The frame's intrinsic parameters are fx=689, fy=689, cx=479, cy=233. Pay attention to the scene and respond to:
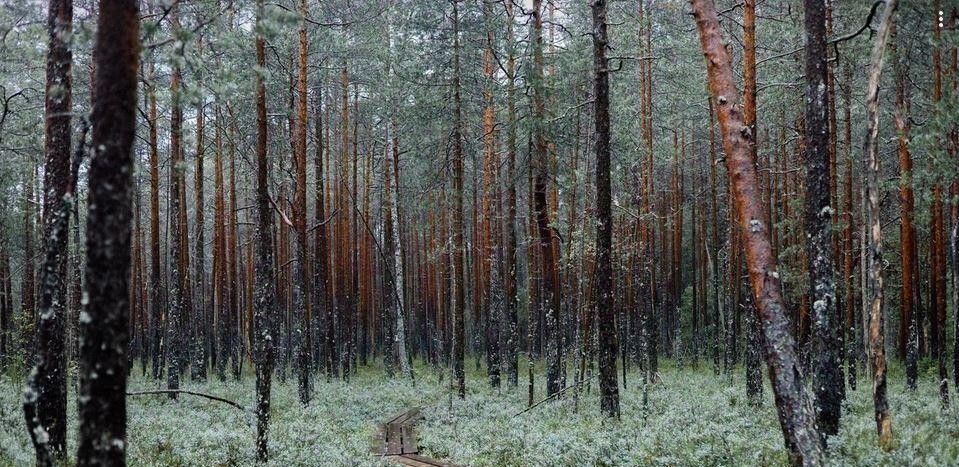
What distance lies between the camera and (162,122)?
93.8ft

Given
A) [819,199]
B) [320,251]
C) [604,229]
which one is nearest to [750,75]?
[604,229]

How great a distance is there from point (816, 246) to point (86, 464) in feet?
27.8

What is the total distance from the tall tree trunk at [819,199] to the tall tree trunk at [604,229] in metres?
3.90

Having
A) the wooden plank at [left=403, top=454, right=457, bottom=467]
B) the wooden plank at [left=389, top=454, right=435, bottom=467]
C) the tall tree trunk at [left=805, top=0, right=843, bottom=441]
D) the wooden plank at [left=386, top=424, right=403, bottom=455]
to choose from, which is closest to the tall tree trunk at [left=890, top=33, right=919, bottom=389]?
the tall tree trunk at [left=805, top=0, right=843, bottom=441]

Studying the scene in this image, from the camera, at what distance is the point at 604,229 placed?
1280cm

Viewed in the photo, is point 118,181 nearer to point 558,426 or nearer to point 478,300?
point 558,426

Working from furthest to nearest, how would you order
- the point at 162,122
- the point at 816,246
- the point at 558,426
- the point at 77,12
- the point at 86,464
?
the point at 162,122 → the point at 77,12 → the point at 558,426 → the point at 816,246 → the point at 86,464

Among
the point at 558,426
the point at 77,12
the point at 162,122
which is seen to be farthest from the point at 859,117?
the point at 162,122

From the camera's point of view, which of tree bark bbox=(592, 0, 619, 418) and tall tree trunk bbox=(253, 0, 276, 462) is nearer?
tall tree trunk bbox=(253, 0, 276, 462)

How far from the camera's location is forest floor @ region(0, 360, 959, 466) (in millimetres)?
9398

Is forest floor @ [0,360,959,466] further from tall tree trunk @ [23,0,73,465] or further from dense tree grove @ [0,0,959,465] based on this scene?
tall tree trunk @ [23,0,73,465]

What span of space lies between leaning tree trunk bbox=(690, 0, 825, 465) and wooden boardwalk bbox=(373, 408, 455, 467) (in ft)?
18.2

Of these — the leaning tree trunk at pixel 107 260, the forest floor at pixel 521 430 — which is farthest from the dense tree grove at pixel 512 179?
the forest floor at pixel 521 430

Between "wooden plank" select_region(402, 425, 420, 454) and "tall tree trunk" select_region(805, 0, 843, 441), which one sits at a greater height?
"tall tree trunk" select_region(805, 0, 843, 441)
